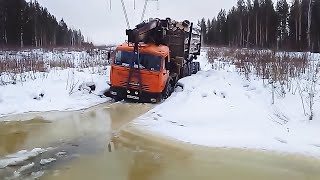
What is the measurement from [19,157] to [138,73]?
750 centimetres

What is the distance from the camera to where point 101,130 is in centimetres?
1035

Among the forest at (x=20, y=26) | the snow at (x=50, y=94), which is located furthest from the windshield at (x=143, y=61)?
the forest at (x=20, y=26)

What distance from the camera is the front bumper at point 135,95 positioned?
14859mm

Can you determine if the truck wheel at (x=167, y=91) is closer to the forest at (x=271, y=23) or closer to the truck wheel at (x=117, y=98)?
the truck wheel at (x=117, y=98)

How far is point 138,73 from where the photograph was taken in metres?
14.8

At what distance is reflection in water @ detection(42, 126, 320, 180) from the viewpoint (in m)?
6.80

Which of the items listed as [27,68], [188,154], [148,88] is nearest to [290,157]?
[188,154]

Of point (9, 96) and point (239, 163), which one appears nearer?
point (239, 163)

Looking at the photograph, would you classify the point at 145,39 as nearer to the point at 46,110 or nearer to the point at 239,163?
the point at 46,110

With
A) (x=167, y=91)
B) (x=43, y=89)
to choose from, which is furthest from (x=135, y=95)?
(x=43, y=89)

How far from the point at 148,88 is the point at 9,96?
5.23m

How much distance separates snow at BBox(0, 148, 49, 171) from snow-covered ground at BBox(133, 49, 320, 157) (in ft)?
10.1

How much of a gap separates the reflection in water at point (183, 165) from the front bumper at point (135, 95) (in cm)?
605

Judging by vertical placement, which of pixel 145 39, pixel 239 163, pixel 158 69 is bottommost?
pixel 239 163
